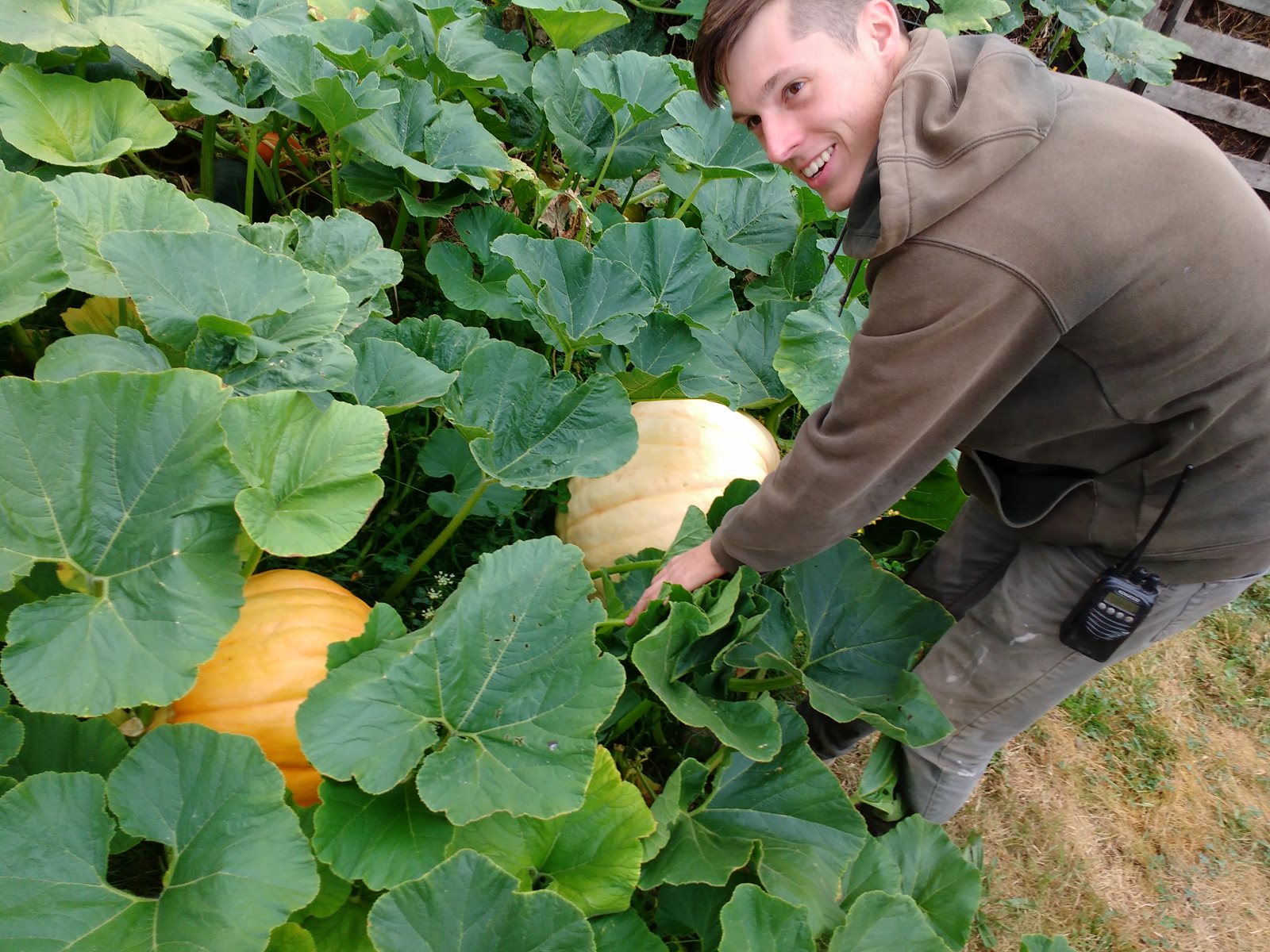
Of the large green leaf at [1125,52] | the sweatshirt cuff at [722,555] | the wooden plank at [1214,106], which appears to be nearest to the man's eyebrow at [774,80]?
the sweatshirt cuff at [722,555]

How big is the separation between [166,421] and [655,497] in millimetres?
970

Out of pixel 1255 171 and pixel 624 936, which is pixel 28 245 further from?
pixel 1255 171

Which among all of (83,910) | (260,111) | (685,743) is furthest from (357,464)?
(260,111)

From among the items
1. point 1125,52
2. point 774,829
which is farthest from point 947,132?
point 1125,52

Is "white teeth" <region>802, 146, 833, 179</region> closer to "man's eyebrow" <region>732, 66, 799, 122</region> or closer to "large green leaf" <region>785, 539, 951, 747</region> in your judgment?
"man's eyebrow" <region>732, 66, 799, 122</region>

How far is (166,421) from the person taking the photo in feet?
3.78

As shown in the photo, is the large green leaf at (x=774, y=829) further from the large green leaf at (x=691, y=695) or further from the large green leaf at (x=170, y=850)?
the large green leaf at (x=170, y=850)

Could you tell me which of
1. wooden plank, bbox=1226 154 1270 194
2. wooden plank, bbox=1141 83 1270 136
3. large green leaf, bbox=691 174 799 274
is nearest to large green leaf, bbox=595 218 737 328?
large green leaf, bbox=691 174 799 274

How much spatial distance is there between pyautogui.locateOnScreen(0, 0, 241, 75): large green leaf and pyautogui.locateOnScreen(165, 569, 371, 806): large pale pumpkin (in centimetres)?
99

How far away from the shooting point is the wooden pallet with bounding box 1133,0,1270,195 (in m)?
4.78

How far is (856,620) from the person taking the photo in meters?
1.68

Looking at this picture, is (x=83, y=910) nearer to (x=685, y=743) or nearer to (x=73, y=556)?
(x=73, y=556)

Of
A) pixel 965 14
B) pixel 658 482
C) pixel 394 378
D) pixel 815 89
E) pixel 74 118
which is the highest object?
pixel 815 89

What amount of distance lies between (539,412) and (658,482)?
1.21 ft
